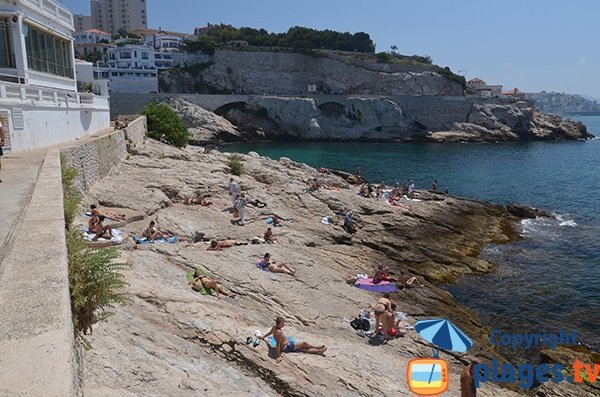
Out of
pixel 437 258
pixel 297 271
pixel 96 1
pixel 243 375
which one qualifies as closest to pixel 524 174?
pixel 437 258

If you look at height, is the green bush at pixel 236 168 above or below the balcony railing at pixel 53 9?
below

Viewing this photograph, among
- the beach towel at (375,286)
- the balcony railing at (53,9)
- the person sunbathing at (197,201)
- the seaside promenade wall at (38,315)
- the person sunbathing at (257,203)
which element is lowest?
the beach towel at (375,286)

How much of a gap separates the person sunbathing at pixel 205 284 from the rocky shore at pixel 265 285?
299mm

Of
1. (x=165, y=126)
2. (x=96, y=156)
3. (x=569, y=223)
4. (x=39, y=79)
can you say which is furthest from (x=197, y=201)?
(x=569, y=223)

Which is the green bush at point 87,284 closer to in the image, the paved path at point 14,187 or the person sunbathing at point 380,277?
the paved path at point 14,187

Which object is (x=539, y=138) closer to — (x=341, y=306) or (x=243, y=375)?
(x=341, y=306)

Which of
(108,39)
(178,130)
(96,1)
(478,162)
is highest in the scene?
(96,1)

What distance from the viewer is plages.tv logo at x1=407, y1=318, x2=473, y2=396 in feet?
34.1

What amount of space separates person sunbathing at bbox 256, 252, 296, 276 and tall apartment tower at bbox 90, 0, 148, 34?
166 metres

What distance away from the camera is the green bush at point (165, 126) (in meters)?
37.6

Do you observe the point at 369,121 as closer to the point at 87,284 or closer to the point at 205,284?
the point at 205,284

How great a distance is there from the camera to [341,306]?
13.7 meters

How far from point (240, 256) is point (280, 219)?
646cm

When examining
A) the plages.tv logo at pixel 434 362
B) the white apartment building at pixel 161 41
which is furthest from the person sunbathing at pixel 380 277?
the white apartment building at pixel 161 41
